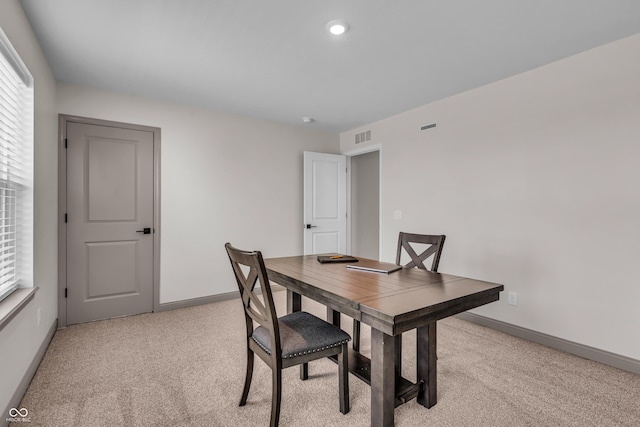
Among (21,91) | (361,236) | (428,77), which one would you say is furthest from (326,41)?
(361,236)

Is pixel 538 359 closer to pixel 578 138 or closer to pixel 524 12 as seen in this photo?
pixel 578 138

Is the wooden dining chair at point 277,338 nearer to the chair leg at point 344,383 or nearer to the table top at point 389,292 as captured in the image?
the chair leg at point 344,383

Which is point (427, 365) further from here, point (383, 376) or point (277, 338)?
point (277, 338)

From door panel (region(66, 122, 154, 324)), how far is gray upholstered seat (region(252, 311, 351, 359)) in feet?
7.86

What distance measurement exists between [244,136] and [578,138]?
3542mm

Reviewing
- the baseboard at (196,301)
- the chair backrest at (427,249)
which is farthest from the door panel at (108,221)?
the chair backrest at (427,249)

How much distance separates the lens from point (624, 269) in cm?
233

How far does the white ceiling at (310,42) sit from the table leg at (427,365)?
6.54 ft

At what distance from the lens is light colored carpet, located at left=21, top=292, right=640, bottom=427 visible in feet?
5.74

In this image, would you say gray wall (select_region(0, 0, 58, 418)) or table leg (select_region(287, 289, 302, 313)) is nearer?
gray wall (select_region(0, 0, 58, 418))

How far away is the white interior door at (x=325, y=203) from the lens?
4660 millimetres

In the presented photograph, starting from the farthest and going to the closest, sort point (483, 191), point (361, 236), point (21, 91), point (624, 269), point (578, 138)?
point (361, 236)
point (483, 191)
point (578, 138)
point (624, 269)
point (21, 91)

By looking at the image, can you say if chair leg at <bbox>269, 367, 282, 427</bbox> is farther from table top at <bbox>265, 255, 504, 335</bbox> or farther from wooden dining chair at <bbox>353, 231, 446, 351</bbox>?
wooden dining chair at <bbox>353, 231, 446, 351</bbox>

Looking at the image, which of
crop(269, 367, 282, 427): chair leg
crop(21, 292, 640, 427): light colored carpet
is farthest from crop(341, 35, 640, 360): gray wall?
crop(269, 367, 282, 427): chair leg
